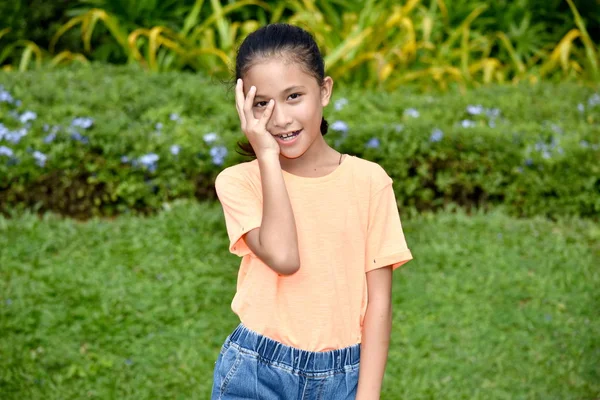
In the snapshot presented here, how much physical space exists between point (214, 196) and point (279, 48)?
Answer: 358 cm

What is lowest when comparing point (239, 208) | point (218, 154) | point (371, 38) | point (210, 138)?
point (239, 208)

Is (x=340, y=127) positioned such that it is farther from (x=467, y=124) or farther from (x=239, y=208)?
(x=239, y=208)

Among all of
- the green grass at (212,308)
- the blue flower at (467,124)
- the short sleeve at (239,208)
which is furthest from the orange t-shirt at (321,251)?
the blue flower at (467,124)

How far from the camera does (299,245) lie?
2.11 meters

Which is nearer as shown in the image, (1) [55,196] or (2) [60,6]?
(1) [55,196]

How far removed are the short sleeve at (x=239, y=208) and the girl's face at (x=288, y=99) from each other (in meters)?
0.13

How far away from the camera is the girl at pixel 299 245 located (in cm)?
207

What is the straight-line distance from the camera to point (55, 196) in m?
5.52

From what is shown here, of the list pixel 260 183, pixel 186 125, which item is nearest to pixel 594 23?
pixel 186 125

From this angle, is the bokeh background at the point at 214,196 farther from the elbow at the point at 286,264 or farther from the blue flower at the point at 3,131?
the elbow at the point at 286,264

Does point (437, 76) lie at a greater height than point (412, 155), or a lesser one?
greater

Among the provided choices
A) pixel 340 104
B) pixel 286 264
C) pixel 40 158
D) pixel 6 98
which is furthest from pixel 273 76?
pixel 6 98

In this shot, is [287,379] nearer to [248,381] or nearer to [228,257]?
[248,381]

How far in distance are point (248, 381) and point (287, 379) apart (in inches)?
3.5
